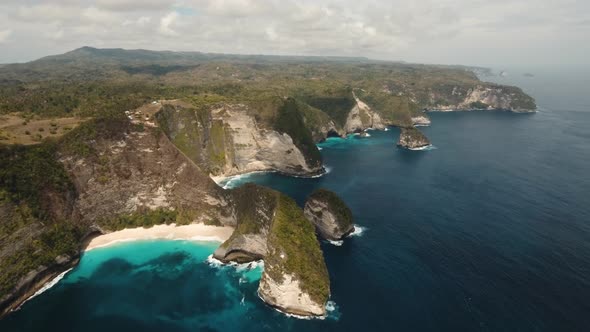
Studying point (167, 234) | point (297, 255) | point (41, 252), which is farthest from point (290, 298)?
point (41, 252)

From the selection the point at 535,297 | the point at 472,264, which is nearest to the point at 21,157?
the point at 472,264

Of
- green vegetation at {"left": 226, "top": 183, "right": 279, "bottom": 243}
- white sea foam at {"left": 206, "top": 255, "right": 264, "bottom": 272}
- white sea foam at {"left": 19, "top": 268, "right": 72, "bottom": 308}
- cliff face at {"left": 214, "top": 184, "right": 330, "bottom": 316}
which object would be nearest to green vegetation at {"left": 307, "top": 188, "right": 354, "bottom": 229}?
cliff face at {"left": 214, "top": 184, "right": 330, "bottom": 316}

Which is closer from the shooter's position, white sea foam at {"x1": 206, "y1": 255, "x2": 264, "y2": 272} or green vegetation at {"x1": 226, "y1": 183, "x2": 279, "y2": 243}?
white sea foam at {"x1": 206, "y1": 255, "x2": 264, "y2": 272}

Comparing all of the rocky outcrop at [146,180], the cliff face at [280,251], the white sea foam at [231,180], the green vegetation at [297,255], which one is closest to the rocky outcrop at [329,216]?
the cliff face at [280,251]

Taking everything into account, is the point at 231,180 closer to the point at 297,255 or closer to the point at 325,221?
the point at 325,221

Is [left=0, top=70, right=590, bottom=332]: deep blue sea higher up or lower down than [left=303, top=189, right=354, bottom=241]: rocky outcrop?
lower down

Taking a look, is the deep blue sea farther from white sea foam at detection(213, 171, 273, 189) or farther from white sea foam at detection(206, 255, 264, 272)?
white sea foam at detection(213, 171, 273, 189)
